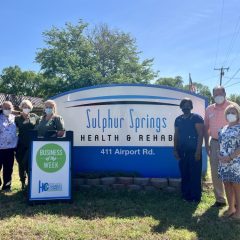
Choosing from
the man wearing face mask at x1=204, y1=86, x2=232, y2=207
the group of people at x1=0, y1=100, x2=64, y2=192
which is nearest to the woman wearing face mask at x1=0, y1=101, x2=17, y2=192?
the group of people at x1=0, y1=100, x2=64, y2=192

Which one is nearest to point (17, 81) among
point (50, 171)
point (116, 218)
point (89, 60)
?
point (89, 60)

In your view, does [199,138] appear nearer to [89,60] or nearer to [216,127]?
[216,127]

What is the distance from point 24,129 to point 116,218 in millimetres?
2663

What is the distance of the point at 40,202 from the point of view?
6.58 meters

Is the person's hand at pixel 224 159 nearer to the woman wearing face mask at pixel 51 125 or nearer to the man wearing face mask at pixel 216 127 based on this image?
the man wearing face mask at pixel 216 127

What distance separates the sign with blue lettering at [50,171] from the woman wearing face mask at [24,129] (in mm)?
764

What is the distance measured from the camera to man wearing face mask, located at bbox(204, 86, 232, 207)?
646 centimetres

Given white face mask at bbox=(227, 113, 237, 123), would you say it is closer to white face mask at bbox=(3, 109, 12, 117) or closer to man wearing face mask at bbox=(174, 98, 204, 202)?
man wearing face mask at bbox=(174, 98, 204, 202)

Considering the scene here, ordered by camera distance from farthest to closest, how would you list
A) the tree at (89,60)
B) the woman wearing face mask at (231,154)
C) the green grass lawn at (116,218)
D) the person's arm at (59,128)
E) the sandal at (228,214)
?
the tree at (89,60) → the person's arm at (59,128) → the sandal at (228,214) → the woman wearing face mask at (231,154) → the green grass lawn at (116,218)

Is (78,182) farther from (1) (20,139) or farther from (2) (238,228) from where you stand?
(2) (238,228)

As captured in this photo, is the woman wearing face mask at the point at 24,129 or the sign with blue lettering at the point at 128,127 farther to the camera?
the sign with blue lettering at the point at 128,127

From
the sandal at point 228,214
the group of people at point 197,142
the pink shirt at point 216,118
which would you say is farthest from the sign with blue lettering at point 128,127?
the sandal at point 228,214

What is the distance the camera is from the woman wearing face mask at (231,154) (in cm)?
571

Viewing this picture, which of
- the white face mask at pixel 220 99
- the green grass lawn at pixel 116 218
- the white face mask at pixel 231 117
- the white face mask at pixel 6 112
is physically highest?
the white face mask at pixel 220 99
